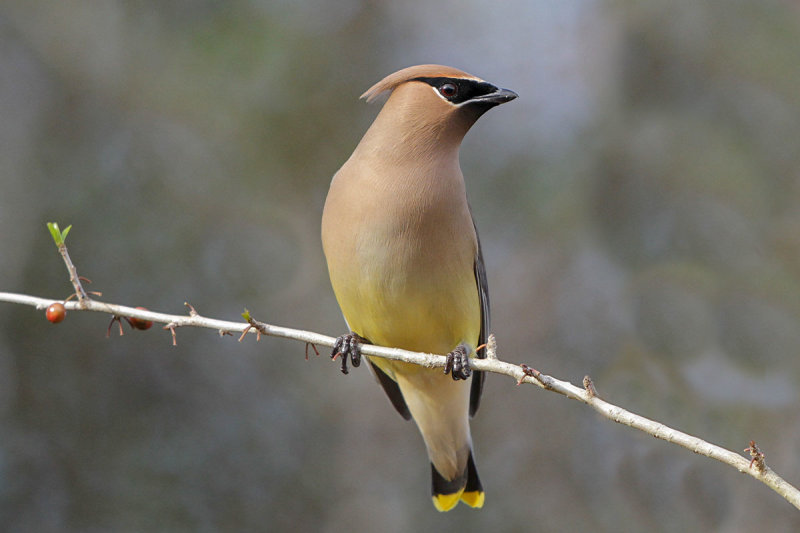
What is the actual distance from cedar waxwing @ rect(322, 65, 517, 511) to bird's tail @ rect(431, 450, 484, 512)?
4.03 ft

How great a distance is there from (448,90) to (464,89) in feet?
0.23

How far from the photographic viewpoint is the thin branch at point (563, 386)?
2.32 metres

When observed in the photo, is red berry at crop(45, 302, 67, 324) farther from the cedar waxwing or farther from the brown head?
the brown head

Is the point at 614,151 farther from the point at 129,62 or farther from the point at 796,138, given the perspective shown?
the point at 129,62

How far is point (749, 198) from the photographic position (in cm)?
797

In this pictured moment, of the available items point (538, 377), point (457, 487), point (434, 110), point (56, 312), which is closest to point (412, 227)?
point (434, 110)

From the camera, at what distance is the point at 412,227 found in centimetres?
382

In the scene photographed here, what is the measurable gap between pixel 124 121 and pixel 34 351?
2.08 m

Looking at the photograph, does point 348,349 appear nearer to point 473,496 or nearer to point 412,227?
point 412,227

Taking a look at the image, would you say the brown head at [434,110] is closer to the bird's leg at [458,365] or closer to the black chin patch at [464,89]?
the black chin patch at [464,89]

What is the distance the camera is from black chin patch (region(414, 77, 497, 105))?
4039 mm

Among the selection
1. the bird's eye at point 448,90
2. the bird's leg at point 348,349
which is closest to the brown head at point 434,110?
the bird's eye at point 448,90

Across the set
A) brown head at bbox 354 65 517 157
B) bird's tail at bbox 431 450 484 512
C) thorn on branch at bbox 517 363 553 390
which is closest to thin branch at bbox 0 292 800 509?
thorn on branch at bbox 517 363 553 390

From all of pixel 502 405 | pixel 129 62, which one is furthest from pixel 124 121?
pixel 502 405
